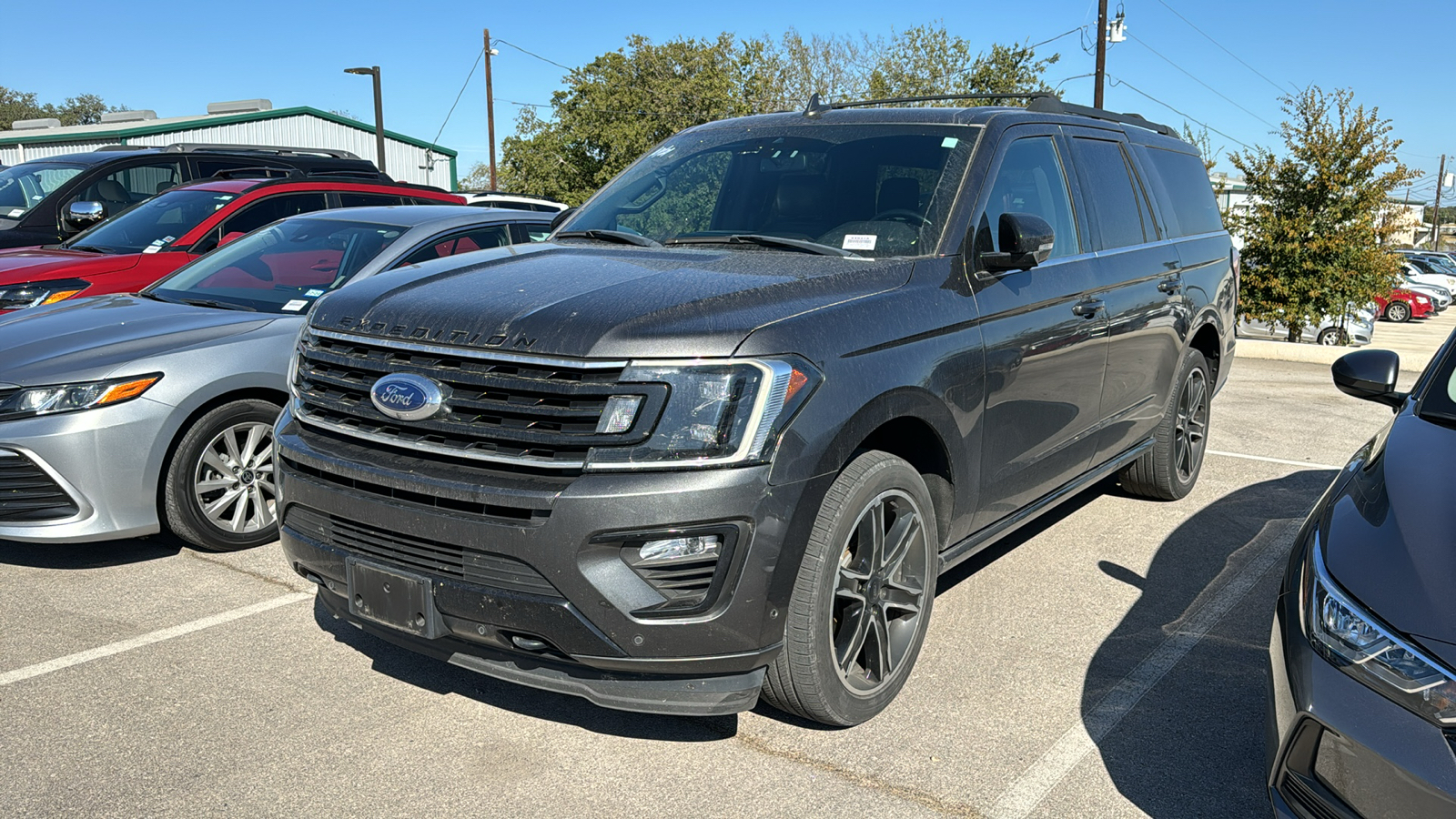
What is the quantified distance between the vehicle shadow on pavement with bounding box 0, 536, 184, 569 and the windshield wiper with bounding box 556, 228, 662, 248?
97.4 inches

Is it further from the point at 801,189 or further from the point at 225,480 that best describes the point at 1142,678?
the point at 225,480

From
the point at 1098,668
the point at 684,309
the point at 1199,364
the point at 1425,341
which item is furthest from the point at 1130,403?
the point at 1425,341

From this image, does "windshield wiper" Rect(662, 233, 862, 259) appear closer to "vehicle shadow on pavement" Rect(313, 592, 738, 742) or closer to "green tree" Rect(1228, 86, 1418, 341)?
"vehicle shadow on pavement" Rect(313, 592, 738, 742)

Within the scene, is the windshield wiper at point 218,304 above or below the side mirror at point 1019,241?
below

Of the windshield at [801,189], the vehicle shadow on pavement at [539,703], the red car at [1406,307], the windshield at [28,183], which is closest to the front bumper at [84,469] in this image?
the vehicle shadow on pavement at [539,703]

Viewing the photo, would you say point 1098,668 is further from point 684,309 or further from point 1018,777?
point 684,309

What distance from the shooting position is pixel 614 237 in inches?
169

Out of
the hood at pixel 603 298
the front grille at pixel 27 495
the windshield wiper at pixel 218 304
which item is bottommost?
the front grille at pixel 27 495

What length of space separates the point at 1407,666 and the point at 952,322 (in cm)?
169

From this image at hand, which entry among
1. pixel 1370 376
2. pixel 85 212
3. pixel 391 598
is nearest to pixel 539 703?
pixel 391 598

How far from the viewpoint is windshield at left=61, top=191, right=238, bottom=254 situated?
25.6ft

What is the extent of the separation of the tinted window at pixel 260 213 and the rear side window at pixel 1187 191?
562cm

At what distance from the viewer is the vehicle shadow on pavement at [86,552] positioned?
4977 millimetres

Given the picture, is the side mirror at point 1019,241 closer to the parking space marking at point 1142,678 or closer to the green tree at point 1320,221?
the parking space marking at point 1142,678
